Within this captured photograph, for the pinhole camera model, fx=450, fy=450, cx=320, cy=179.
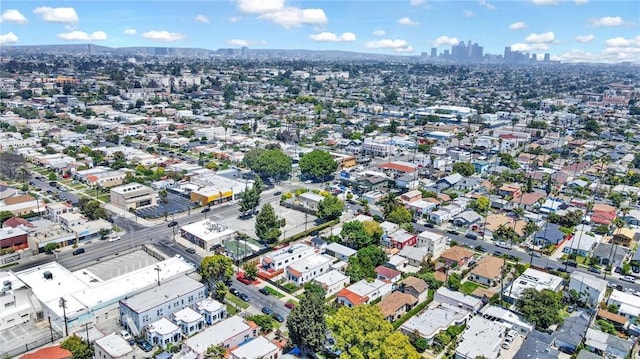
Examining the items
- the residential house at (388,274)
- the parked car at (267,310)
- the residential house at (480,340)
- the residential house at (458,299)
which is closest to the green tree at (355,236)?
the residential house at (388,274)

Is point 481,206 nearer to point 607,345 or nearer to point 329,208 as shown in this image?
point 329,208

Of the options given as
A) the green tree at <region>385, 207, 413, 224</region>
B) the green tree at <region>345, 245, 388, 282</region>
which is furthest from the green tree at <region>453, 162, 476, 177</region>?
the green tree at <region>345, 245, 388, 282</region>

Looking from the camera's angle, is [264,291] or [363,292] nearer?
[363,292]

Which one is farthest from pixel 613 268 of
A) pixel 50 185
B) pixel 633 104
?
pixel 633 104

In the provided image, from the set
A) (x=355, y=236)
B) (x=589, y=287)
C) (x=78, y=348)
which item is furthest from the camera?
(x=355, y=236)

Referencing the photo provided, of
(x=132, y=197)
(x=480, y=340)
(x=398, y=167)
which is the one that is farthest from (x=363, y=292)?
(x=398, y=167)

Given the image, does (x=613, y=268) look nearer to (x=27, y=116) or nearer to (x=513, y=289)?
(x=513, y=289)
